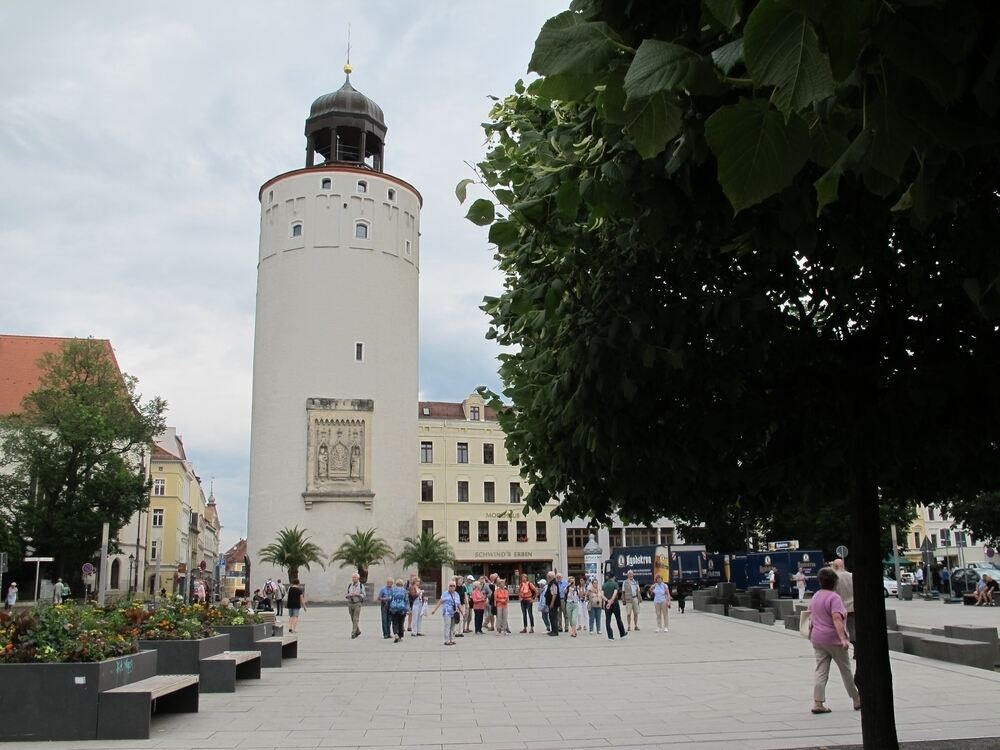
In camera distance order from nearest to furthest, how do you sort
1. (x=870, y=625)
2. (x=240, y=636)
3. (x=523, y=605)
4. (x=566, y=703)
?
1. (x=870, y=625)
2. (x=566, y=703)
3. (x=240, y=636)
4. (x=523, y=605)

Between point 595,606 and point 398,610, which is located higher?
point 398,610

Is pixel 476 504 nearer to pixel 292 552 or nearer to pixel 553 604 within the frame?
pixel 292 552

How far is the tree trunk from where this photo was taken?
6945 millimetres

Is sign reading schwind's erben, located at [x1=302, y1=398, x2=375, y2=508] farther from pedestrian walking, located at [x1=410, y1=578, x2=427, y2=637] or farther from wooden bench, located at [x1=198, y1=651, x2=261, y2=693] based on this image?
wooden bench, located at [x1=198, y1=651, x2=261, y2=693]

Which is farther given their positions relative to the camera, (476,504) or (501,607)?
(476,504)

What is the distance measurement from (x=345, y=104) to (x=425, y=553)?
31.0 metres

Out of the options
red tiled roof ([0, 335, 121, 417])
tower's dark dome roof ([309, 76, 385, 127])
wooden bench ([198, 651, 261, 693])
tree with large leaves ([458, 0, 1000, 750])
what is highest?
tower's dark dome roof ([309, 76, 385, 127])

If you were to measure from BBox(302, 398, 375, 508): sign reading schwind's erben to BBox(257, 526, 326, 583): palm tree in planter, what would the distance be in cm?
247

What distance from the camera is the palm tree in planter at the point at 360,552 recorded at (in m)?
58.5

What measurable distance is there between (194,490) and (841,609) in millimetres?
114844

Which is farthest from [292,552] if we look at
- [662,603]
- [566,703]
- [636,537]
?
[566,703]

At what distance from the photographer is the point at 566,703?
12.5m

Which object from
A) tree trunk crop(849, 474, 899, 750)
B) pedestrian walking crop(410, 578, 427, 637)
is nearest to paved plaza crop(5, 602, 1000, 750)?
tree trunk crop(849, 474, 899, 750)

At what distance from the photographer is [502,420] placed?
27.1 feet
